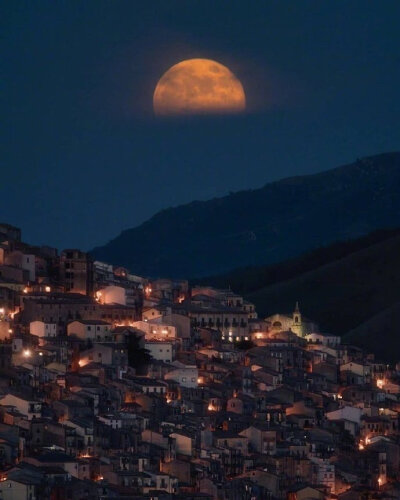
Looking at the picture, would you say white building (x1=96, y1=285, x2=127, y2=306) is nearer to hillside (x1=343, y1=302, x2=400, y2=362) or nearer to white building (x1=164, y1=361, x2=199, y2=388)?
white building (x1=164, y1=361, x2=199, y2=388)

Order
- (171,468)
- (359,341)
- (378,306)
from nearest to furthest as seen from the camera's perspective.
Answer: (171,468), (359,341), (378,306)

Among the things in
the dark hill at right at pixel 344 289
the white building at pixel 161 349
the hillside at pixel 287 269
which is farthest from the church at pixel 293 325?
the hillside at pixel 287 269

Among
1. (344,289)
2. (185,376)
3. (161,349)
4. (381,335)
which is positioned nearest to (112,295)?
(161,349)

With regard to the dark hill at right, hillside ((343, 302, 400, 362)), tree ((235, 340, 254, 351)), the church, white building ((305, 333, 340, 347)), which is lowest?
tree ((235, 340, 254, 351))

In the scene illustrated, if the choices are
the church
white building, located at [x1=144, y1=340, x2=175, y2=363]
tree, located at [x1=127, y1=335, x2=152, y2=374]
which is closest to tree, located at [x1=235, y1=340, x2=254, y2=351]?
the church

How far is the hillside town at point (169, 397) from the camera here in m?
78.2

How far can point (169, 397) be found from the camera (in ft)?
299

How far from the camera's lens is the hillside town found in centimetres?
7825

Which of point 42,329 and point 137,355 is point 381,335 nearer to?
point 137,355

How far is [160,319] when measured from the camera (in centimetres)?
10194

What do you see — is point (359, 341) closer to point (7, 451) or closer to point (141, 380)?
point (141, 380)

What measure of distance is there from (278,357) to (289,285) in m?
60.4

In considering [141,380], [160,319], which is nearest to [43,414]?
[141,380]

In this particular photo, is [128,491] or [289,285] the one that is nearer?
[128,491]
